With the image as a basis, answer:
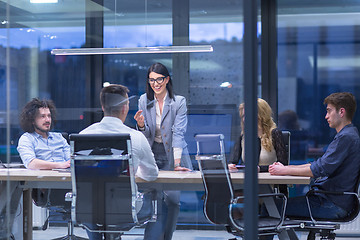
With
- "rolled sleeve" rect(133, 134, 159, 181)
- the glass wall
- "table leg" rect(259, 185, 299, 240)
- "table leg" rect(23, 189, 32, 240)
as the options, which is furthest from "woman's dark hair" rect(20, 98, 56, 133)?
"table leg" rect(259, 185, 299, 240)

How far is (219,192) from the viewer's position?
377 centimetres

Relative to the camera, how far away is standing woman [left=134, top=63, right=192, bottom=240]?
4.42 metres

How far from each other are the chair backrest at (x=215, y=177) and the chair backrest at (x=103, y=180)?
1.80ft

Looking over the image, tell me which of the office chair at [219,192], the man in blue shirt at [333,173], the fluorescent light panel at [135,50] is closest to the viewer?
the office chair at [219,192]

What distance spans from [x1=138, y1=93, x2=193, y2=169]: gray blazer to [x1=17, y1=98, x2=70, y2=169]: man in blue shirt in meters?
0.73

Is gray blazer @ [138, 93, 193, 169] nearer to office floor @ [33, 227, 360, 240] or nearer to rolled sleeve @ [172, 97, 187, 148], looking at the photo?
rolled sleeve @ [172, 97, 187, 148]

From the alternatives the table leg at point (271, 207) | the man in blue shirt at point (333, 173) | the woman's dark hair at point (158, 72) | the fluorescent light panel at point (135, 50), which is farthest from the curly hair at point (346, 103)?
the fluorescent light panel at point (135, 50)

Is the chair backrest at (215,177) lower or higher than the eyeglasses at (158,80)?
lower

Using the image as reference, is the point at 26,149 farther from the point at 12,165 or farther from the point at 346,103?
the point at 346,103

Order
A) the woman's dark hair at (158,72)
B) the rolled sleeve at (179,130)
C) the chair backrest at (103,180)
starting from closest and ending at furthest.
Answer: the chair backrest at (103,180)
the rolled sleeve at (179,130)
the woman's dark hair at (158,72)

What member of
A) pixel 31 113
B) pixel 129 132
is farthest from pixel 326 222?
pixel 31 113

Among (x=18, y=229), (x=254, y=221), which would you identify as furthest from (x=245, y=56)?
(x=18, y=229)

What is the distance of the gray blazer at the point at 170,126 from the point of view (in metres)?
4.66

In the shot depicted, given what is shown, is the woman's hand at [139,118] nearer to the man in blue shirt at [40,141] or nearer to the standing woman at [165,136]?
the standing woman at [165,136]
